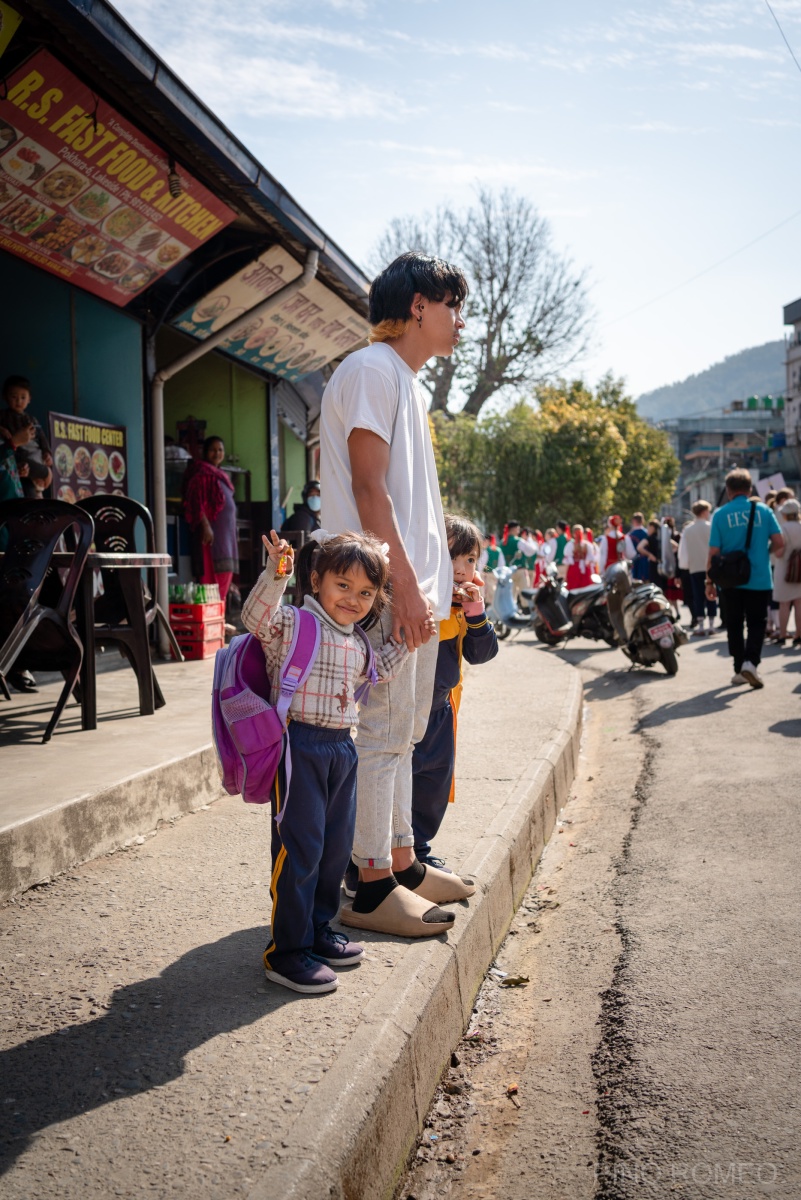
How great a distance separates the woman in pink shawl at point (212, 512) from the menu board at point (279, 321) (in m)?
1.20

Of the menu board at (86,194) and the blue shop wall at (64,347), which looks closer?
the menu board at (86,194)

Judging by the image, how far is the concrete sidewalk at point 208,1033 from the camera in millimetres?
1973

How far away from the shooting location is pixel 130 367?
9055mm

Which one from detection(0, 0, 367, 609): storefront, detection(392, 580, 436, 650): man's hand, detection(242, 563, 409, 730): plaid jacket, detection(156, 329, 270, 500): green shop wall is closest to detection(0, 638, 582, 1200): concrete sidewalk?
detection(242, 563, 409, 730): plaid jacket

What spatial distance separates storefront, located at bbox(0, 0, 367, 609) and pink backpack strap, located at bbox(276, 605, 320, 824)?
3.59 meters

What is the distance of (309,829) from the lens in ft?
8.93

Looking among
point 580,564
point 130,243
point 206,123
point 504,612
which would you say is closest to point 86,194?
point 130,243

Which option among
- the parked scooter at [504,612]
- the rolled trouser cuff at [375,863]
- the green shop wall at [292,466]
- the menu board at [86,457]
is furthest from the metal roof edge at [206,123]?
the parked scooter at [504,612]

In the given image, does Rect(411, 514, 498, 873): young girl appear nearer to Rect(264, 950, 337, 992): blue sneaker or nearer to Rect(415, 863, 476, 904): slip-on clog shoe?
Rect(415, 863, 476, 904): slip-on clog shoe

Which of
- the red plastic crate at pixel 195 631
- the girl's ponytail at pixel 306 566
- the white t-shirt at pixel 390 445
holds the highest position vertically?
the white t-shirt at pixel 390 445

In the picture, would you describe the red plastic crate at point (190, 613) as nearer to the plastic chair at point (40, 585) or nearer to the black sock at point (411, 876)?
the plastic chair at point (40, 585)

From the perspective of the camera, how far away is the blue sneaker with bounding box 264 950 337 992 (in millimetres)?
2746

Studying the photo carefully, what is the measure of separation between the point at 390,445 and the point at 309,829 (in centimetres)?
111

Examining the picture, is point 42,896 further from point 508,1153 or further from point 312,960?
point 508,1153
